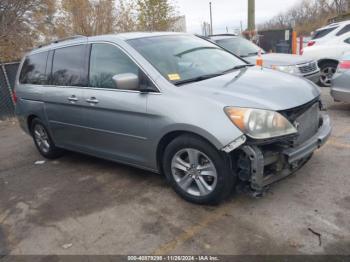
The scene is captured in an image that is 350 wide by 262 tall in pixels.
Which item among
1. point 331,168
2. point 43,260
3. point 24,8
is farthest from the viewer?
point 24,8

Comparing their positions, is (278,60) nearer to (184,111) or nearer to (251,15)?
(184,111)

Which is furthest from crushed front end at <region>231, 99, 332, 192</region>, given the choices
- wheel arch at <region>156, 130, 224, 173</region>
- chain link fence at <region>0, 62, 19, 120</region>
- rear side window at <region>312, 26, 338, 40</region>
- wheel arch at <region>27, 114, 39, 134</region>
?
chain link fence at <region>0, 62, 19, 120</region>

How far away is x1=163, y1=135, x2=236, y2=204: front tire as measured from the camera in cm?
307

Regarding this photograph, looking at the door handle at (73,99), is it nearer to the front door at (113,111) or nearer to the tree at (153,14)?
the front door at (113,111)

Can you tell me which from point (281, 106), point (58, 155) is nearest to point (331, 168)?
point (281, 106)

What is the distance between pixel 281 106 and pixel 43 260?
2548 millimetres

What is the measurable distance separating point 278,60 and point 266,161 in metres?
5.09

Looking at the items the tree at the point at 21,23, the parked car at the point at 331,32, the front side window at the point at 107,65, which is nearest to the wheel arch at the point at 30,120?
the front side window at the point at 107,65

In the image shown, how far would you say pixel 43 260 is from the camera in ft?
9.42

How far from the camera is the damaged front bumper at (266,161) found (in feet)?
9.48

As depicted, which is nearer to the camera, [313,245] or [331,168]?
[313,245]

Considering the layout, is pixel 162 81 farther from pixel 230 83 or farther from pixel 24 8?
pixel 24 8

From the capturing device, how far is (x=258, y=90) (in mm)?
3254

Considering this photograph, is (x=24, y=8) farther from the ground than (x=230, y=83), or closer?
farther from the ground
